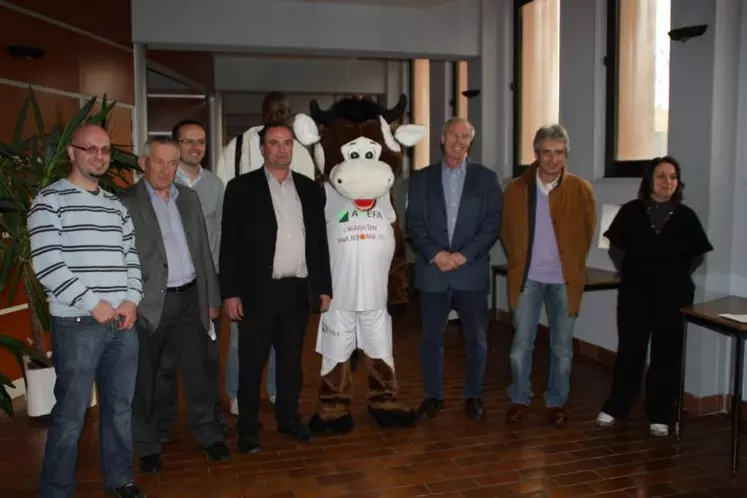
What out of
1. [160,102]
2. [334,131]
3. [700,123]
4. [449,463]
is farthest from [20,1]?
[160,102]

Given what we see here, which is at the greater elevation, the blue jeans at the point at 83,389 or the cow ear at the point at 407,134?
the cow ear at the point at 407,134

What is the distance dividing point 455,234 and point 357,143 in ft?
2.29

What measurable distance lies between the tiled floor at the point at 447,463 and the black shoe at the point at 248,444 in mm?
43

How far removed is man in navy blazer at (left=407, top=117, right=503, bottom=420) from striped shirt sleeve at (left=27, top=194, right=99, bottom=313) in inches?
68.2

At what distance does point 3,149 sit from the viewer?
331cm

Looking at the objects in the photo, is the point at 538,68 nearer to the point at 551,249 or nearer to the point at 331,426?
the point at 551,249

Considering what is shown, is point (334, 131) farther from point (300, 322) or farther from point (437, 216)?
point (300, 322)

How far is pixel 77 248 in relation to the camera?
2.43 m

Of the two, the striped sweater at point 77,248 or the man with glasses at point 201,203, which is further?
the man with glasses at point 201,203

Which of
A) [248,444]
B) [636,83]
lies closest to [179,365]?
[248,444]

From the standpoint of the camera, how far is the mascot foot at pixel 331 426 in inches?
137

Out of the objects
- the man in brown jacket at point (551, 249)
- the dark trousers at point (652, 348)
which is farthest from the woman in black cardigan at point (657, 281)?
the man in brown jacket at point (551, 249)

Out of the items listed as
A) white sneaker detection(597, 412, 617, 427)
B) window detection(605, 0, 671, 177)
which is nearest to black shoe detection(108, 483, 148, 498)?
white sneaker detection(597, 412, 617, 427)

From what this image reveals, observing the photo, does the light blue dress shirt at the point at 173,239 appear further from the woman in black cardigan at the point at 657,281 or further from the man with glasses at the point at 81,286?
the woman in black cardigan at the point at 657,281
